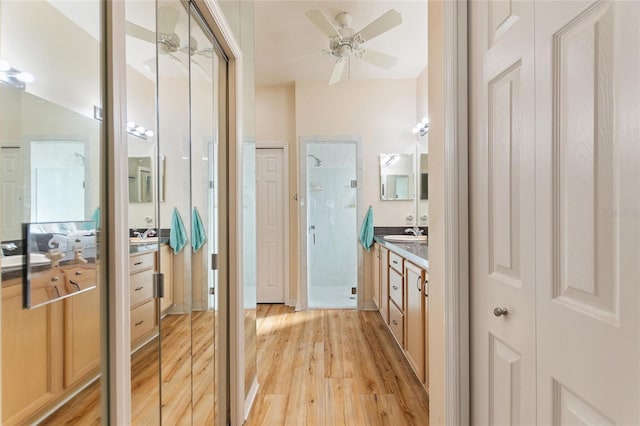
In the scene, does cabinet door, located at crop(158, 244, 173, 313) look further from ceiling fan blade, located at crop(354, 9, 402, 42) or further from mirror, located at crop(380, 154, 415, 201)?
mirror, located at crop(380, 154, 415, 201)

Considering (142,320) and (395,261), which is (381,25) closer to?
(395,261)

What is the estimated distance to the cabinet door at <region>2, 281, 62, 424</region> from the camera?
19.2 inches

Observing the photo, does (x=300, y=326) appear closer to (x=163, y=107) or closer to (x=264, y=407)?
(x=264, y=407)

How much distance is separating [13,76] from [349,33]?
2.65 metres

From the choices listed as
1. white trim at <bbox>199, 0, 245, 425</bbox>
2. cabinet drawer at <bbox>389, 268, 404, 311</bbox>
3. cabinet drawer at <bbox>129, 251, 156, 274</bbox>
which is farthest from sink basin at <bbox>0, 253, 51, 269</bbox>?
cabinet drawer at <bbox>389, 268, 404, 311</bbox>

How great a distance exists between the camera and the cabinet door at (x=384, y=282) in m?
3.15

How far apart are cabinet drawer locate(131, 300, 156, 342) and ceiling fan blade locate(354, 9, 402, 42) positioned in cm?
240

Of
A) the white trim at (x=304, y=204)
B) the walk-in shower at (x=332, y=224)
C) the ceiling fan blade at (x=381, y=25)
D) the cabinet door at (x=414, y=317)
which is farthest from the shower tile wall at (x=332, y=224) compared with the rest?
the cabinet door at (x=414, y=317)

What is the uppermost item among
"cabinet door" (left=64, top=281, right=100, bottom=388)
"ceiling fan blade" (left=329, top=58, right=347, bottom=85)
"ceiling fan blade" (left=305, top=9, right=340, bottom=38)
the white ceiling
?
the white ceiling

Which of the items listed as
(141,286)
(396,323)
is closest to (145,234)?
(141,286)

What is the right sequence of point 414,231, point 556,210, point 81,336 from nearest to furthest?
point 81,336 < point 556,210 < point 414,231

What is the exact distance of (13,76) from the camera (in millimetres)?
503

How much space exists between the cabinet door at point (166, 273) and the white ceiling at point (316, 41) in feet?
7.61

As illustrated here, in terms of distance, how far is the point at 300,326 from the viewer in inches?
135
